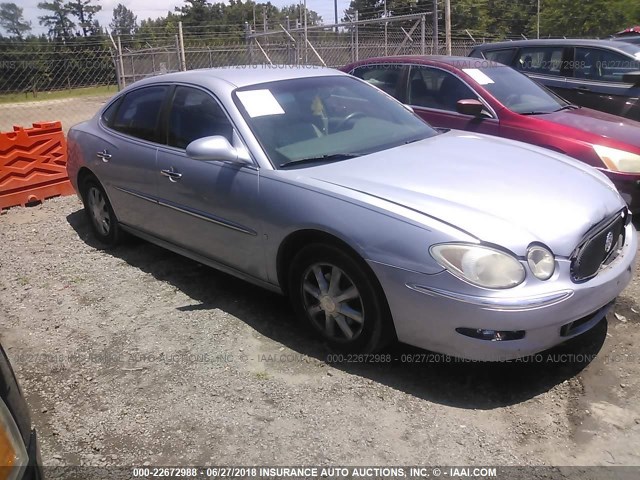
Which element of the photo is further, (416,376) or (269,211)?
(269,211)

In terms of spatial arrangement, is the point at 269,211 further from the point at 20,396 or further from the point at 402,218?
the point at 20,396

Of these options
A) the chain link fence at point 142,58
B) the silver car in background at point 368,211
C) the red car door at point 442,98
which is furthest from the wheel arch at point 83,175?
the chain link fence at point 142,58

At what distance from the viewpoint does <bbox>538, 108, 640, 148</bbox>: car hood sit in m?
5.23

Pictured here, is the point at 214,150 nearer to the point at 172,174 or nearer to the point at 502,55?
the point at 172,174

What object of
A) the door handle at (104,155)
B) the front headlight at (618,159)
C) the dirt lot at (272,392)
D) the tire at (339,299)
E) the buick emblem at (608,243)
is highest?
the door handle at (104,155)

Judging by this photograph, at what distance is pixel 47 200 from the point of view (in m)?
7.09

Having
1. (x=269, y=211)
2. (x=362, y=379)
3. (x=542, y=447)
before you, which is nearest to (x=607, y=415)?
(x=542, y=447)

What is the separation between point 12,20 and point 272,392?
71.6 feet

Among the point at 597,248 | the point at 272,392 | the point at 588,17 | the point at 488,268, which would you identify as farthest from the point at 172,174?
the point at 588,17

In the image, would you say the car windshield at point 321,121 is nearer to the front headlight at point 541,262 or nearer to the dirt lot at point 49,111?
the front headlight at point 541,262

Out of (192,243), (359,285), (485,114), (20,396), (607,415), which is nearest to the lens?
(20,396)

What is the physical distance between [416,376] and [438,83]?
3967 millimetres

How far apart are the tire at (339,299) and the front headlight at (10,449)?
1.81 m

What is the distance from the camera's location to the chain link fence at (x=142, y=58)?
15547 millimetres
